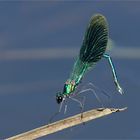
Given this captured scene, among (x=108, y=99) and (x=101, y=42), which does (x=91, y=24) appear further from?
(x=108, y=99)

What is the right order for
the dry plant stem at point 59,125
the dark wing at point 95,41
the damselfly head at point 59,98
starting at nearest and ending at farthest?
the dry plant stem at point 59,125, the dark wing at point 95,41, the damselfly head at point 59,98

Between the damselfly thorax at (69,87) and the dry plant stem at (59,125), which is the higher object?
the damselfly thorax at (69,87)

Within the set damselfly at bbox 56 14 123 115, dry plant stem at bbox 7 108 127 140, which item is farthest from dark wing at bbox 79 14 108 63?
dry plant stem at bbox 7 108 127 140

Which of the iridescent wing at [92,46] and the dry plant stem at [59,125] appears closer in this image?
the dry plant stem at [59,125]

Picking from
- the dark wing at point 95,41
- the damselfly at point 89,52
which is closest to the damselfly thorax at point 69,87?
the damselfly at point 89,52

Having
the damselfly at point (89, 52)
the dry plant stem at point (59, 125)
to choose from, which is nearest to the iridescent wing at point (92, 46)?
the damselfly at point (89, 52)

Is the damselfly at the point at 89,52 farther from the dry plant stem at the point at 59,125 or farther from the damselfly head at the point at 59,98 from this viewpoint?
the dry plant stem at the point at 59,125

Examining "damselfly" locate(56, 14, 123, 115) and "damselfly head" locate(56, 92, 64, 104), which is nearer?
"damselfly" locate(56, 14, 123, 115)

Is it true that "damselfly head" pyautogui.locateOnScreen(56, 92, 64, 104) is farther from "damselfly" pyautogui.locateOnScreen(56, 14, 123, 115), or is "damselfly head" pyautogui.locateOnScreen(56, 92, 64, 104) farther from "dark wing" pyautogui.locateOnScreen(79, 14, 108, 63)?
"dark wing" pyautogui.locateOnScreen(79, 14, 108, 63)

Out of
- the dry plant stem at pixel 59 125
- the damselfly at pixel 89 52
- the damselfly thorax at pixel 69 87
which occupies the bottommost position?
the dry plant stem at pixel 59 125

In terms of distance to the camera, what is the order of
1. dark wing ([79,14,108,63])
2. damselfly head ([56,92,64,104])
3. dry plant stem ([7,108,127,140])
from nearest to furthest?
dry plant stem ([7,108,127,140]) → dark wing ([79,14,108,63]) → damselfly head ([56,92,64,104])

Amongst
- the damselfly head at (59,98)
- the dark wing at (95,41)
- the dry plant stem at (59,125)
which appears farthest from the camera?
the damselfly head at (59,98)
